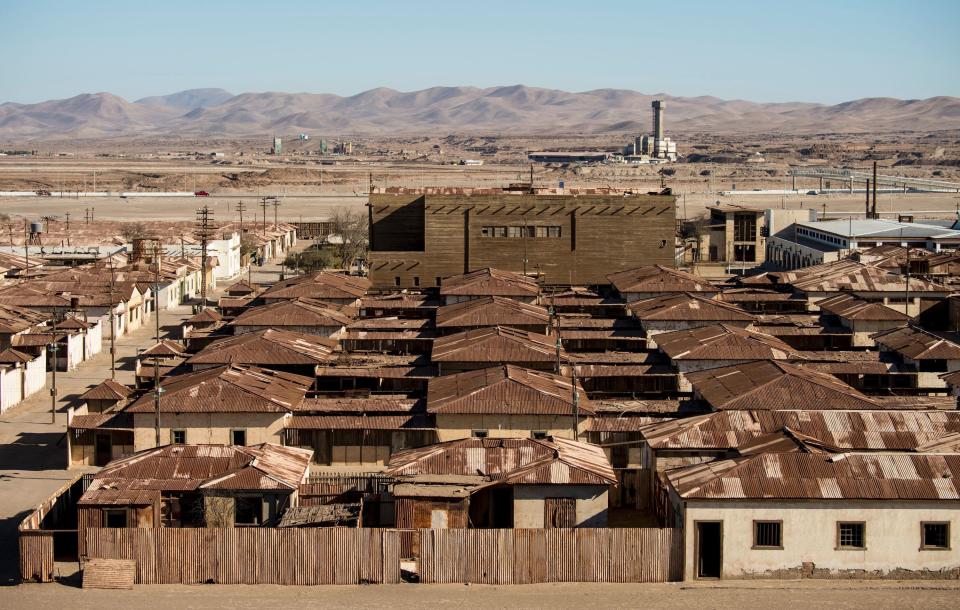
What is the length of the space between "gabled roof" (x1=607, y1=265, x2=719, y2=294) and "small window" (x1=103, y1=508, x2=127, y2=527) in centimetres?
3067

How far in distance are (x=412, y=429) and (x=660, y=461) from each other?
6710 mm

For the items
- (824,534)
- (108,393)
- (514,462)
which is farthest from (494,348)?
(824,534)

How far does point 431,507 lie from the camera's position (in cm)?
2592

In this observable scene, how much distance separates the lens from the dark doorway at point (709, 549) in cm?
2405

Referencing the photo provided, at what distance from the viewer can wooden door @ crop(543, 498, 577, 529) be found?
2611 centimetres

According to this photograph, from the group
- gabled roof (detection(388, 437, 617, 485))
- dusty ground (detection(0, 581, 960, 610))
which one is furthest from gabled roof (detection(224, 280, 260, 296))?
dusty ground (detection(0, 581, 960, 610))

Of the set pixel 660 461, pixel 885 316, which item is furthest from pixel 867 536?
pixel 885 316

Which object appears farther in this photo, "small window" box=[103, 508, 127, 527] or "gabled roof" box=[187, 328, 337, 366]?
"gabled roof" box=[187, 328, 337, 366]

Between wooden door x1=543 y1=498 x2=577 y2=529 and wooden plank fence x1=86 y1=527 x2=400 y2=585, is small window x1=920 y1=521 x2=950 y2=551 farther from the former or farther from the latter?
wooden plank fence x1=86 y1=527 x2=400 y2=585

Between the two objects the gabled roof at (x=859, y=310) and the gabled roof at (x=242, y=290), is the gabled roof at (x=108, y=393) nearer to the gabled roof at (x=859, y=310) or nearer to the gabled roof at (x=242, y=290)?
the gabled roof at (x=242, y=290)

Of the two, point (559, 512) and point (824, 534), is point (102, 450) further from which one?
point (824, 534)

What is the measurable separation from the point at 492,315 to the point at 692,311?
6.84m

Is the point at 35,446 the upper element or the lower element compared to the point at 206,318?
lower

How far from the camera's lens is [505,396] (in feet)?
110
